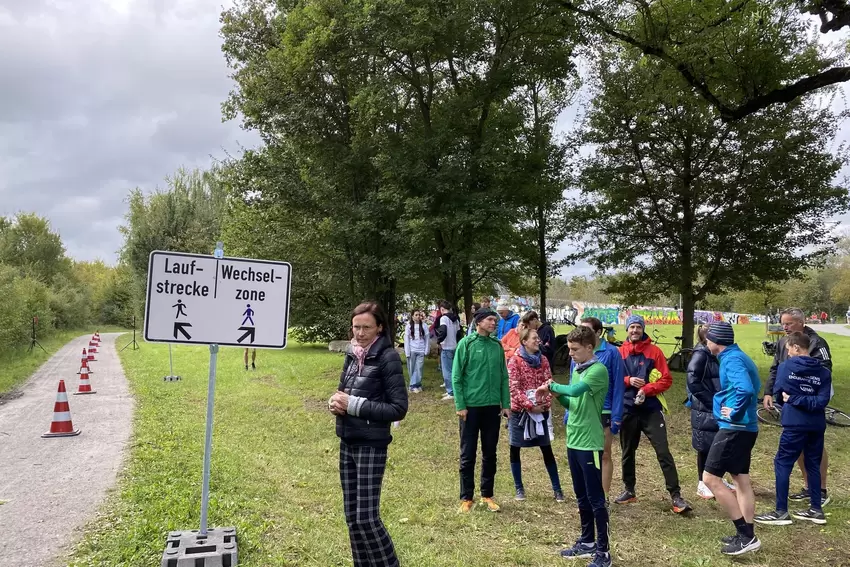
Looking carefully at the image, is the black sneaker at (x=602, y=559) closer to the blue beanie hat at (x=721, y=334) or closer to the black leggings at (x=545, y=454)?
the black leggings at (x=545, y=454)

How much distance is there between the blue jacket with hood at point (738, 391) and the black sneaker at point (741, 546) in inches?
34.1

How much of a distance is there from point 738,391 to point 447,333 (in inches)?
291

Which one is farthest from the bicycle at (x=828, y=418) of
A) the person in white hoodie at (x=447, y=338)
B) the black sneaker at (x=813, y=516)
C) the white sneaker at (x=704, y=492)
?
the person in white hoodie at (x=447, y=338)

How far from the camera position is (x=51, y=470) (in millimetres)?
6508

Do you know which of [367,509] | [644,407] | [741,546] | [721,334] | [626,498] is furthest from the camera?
[626,498]

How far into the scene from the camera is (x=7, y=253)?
46.1m

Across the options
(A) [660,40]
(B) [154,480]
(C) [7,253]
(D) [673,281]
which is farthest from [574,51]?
(C) [7,253]

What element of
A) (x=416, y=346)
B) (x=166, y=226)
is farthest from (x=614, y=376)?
(x=166, y=226)

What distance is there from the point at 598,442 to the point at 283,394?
9.39 meters

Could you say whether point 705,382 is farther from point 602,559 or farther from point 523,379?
point 602,559

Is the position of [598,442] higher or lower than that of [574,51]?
lower

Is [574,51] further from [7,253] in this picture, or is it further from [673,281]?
[7,253]

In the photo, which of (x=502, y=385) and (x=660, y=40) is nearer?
(x=502, y=385)

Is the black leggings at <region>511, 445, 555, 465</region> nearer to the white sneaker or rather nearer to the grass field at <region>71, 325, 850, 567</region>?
the grass field at <region>71, 325, 850, 567</region>
